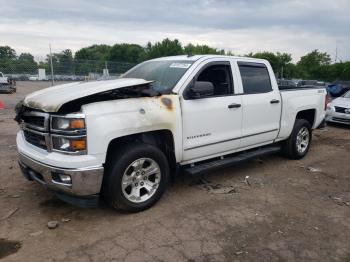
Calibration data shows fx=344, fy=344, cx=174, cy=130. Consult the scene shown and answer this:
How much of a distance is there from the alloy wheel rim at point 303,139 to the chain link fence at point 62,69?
26.7ft

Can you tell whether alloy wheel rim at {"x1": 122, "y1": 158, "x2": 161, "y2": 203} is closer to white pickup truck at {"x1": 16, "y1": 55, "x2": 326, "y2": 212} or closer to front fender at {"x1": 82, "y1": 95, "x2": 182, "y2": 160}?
white pickup truck at {"x1": 16, "y1": 55, "x2": 326, "y2": 212}

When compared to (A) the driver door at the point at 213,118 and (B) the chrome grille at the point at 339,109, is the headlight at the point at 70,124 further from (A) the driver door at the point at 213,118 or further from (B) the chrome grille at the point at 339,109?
(B) the chrome grille at the point at 339,109

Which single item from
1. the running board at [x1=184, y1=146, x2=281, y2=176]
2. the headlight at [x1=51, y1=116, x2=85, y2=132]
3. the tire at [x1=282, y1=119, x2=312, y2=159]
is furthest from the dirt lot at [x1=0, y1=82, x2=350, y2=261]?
the headlight at [x1=51, y1=116, x2=85, y2=132]

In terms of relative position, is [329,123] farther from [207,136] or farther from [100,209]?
[100,209]

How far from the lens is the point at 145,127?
3.96m

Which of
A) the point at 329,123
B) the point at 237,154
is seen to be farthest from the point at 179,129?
the point at 329,123

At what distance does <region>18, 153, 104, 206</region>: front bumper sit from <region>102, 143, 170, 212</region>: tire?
18cm

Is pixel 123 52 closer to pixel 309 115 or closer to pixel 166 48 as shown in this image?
pixel 166 48

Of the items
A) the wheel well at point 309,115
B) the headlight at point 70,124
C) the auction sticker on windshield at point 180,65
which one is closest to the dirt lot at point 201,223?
the headlight at point 70,124

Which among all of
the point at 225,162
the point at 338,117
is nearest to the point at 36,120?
the point at 225,162

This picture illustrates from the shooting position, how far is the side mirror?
4359 millimetres

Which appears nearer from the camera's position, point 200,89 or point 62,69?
point 200,89

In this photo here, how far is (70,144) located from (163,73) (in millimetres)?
1876

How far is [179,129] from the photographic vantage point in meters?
4.30
